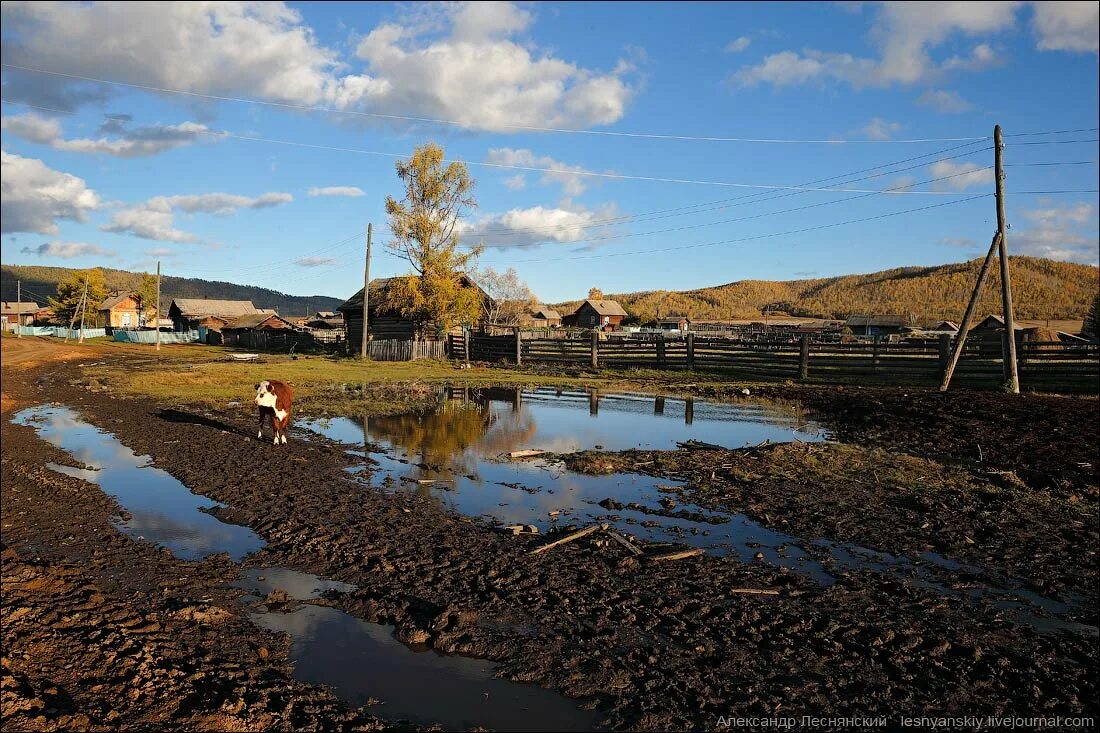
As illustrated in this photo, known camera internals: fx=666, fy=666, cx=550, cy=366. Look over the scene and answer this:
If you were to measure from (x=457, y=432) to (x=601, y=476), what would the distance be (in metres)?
5.18

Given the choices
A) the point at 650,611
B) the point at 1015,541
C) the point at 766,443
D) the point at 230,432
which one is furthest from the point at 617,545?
the point at 230,432

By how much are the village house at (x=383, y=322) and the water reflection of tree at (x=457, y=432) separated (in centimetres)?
2396

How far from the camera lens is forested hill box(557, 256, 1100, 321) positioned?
324 feet

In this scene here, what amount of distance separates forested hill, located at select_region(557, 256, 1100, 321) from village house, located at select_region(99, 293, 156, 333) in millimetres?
77646

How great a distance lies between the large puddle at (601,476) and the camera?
6.60 m

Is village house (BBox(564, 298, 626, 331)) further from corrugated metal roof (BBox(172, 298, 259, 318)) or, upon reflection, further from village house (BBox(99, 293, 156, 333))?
village house (BBox(99, 293, 156, 333))

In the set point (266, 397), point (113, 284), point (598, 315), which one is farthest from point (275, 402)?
point (113, 284)

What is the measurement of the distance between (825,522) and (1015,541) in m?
1.93

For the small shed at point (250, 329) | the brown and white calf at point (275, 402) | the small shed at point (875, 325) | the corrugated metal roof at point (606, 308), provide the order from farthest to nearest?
the corrugated metal roof at point (606, 308)
the small shed at point (875, 325)
the small shed at point (250, 329)
the brown and white calf at point (275, 402)

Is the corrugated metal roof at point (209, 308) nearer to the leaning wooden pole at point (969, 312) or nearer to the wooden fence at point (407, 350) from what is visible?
the wooden fence at point (407, 350)

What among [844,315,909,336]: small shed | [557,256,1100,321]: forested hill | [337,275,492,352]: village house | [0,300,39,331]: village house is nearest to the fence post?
[337,275,492,352]: village house

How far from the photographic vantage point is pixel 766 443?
12484 mm

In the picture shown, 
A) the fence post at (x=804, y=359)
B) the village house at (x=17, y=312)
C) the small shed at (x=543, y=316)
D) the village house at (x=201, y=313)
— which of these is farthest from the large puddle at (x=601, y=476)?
the village house at (x=17, y=312)

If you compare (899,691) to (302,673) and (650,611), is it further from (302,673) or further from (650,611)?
(302,673)
